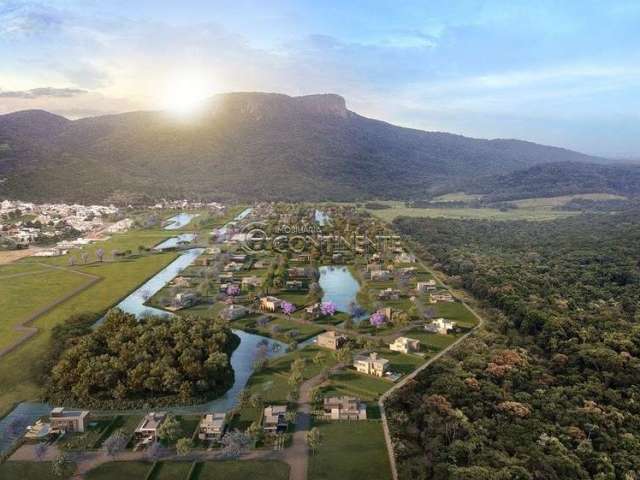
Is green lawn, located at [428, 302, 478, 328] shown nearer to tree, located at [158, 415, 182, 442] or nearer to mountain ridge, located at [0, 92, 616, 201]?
tree, located at [158, 415, 182, 442]

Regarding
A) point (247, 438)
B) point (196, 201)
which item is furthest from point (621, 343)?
point (196, 201)

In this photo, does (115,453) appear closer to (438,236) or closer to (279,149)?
(438,236)

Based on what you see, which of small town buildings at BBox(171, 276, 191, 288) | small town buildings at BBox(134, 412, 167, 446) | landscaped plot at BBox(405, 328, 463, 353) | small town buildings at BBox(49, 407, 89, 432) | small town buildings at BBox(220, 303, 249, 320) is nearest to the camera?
small town buildings at BBox(134, 412, 167, 446)

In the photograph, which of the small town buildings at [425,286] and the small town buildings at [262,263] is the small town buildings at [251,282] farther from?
the small town buildings at [425,286]

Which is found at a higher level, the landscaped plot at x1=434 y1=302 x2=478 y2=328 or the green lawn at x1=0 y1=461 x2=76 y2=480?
the landscaped plot at x1=434 y1=302 x2=478 y2=328

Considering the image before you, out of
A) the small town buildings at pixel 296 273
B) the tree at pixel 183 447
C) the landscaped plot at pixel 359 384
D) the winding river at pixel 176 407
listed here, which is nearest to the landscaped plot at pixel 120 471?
the tree at pixel 183 447

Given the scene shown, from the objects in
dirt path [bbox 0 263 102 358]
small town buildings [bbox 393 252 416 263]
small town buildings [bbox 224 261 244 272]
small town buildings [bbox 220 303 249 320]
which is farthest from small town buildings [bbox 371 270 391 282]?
dirt path [bbox 0 263 102 358]

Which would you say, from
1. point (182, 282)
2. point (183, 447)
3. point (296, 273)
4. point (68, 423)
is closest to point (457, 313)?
point (296, 273)
